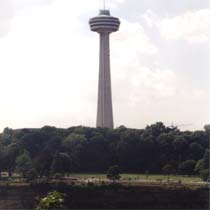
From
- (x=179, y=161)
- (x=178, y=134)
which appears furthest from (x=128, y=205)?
(x=178, y=134)

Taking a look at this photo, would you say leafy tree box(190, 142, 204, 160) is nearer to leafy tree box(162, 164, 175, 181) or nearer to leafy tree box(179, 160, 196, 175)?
leafy tree box(179, 160, 196, 175)

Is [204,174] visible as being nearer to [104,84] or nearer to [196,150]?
[196,150]

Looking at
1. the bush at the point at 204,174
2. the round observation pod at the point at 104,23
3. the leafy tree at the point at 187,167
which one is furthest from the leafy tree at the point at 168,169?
the round observation pod at the point at 104,23

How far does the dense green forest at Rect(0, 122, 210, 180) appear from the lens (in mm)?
83062

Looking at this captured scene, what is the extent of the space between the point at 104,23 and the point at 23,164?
4436 centimetres

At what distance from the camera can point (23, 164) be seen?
77875mm

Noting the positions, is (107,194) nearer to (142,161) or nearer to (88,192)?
(88,192)

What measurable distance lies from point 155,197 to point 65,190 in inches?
349

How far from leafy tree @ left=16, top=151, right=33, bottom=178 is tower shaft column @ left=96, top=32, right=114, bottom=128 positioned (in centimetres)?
4318

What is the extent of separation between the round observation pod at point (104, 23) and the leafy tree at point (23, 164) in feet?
140

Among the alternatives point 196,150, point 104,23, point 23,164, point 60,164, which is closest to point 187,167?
point 196,150

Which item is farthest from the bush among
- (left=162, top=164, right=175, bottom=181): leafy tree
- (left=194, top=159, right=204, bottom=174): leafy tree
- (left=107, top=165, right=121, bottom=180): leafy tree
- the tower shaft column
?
the tower shaft column

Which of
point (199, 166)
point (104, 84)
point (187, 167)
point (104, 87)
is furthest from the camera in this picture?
point (104, 87)

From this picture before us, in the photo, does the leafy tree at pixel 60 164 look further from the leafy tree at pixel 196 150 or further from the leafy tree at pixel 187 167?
the leafy tree at pixel 196 150
